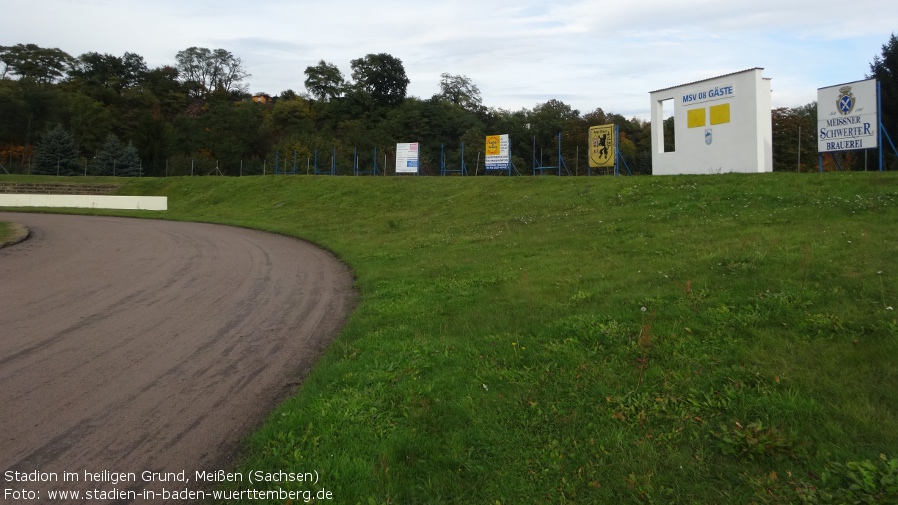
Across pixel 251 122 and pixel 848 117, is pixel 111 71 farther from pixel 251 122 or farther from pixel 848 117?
pixel 848 117

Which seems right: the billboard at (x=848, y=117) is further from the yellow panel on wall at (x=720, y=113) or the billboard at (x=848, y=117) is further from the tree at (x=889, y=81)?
the tree at (x=889, y=81)

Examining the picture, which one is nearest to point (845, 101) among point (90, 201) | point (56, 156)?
point (90, 201)

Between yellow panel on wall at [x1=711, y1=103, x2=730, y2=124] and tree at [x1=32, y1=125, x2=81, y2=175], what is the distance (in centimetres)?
5577

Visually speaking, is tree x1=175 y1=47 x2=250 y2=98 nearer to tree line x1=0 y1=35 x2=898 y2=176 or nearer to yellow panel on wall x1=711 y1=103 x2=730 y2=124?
tree line x1=0 y1=35 x2=898 y2=176

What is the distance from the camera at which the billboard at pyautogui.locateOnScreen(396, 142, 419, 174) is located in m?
37.6

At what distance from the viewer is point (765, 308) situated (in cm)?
621

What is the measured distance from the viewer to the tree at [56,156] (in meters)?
54.3

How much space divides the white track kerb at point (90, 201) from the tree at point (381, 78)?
57300 millimetres

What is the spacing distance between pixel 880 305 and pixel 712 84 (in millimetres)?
16186

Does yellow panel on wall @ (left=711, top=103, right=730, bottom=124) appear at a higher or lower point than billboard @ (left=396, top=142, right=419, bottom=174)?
lower

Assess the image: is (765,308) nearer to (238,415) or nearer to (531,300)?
(531,300)

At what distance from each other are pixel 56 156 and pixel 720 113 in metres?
57.5

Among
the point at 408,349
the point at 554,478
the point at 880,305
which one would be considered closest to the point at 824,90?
the point at 880,305

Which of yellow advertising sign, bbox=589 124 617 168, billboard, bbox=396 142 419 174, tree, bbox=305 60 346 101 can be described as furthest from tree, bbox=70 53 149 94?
yellow advertising sign, bbox=589 124 617 168
